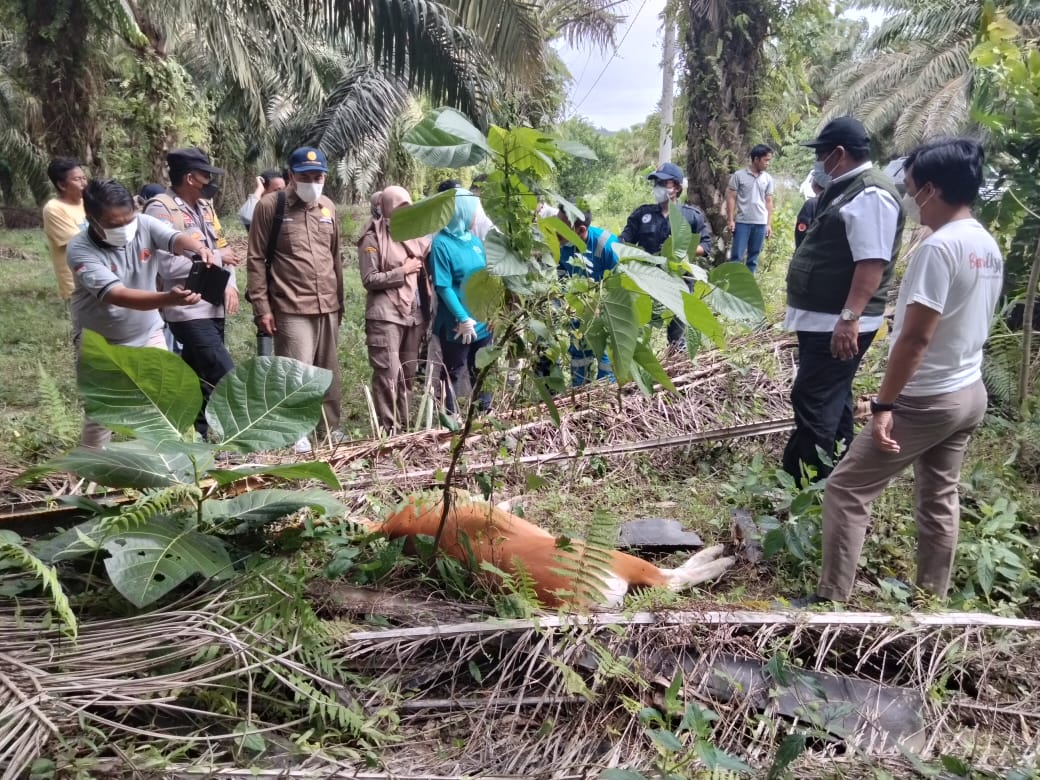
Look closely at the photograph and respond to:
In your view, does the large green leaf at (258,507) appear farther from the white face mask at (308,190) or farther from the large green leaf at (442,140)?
the white face mask at (308,190)

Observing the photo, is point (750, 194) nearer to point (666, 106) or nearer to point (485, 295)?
point (485, 295)

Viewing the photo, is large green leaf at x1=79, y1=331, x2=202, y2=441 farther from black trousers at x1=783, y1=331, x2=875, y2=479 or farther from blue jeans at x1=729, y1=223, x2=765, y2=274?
blue jeans at x1=729, y1=223, x2=765, y2=274

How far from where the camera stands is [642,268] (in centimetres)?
209

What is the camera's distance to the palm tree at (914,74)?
65.8 ft

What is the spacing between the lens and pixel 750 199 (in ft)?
27.3

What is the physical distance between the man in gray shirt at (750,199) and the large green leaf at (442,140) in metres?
6.61

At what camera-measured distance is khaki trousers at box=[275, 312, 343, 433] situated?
5.33 m

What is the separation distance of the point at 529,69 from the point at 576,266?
4.73 meters

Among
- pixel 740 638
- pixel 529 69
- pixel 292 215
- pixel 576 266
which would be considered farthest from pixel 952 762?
pixel 529 69

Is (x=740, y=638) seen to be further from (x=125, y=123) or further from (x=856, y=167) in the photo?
(x=125, y=123)

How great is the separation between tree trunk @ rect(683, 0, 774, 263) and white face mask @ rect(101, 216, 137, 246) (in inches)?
247

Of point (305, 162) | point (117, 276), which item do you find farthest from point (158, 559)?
point (305, 162)

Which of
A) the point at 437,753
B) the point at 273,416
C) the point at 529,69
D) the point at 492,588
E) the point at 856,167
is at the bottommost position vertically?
the point at 437,753

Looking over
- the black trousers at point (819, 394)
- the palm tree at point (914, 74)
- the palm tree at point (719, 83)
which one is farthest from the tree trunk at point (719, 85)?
the palm tree at point (914, 74)
